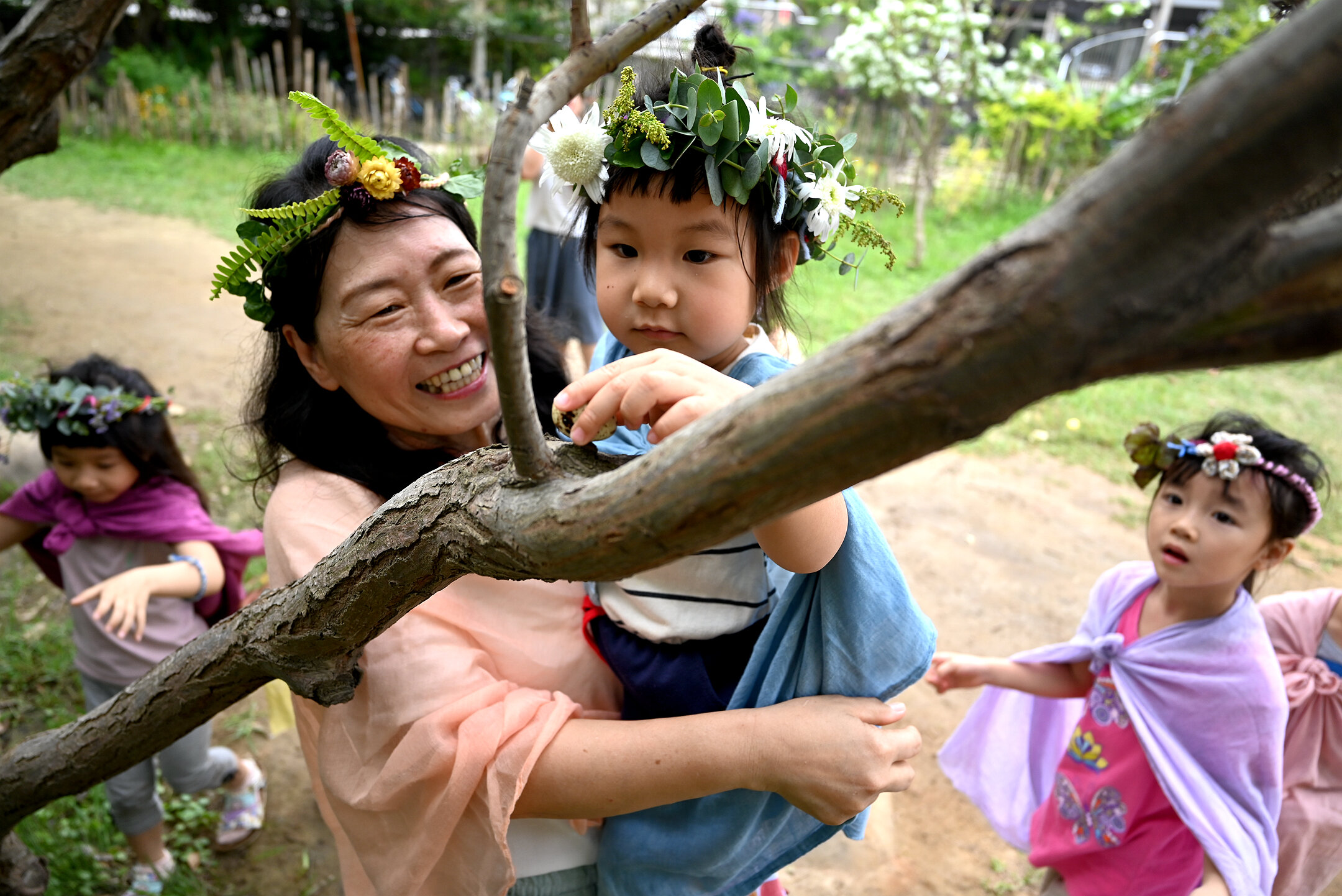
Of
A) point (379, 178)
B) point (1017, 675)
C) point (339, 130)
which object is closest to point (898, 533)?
point (1017, 675)

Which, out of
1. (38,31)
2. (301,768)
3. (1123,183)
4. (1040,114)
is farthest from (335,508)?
(1040,114)

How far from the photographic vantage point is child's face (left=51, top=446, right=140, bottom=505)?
2.53 meters

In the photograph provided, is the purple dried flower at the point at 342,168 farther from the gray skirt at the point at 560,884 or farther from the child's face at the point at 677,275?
the gray skirt at the point at 560,884

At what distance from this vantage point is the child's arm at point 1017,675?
2.49 metres

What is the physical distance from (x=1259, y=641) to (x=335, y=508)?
7.22 ft

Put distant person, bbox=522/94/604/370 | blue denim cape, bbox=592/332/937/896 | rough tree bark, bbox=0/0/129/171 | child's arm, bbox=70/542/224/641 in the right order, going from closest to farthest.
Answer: blue denim cape, bbox=592/332/937/896 < rough tree bark, bbox=0/0/129/171 < child's arm, bbox=70/542/224/641 < distant person, bbox=522/94/604/370

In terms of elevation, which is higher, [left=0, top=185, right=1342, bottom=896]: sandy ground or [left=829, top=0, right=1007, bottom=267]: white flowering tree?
[left=829, top=0, right=1007, bottom=267]: white flowering tree

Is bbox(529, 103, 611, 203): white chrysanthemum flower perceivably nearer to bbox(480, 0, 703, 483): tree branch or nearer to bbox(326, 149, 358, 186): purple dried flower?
bbox(326, 149, 358, 186): purple dried flower

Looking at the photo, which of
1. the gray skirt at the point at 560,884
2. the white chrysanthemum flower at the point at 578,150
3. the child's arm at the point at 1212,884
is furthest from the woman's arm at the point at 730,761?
the child's arm at the point at 1212,884

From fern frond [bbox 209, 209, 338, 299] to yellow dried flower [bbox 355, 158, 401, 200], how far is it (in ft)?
0.32

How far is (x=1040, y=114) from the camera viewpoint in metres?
12.0

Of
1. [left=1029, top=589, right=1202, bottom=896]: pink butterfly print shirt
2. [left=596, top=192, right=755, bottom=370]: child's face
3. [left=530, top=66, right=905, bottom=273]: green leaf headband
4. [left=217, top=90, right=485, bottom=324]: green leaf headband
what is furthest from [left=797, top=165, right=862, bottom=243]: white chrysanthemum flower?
[left=1029, top=589, right=1202, bottom=896]: pink butterfly print shirt

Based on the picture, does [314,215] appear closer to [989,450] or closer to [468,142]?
[989,450]

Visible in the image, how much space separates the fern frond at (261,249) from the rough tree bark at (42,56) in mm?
1216
